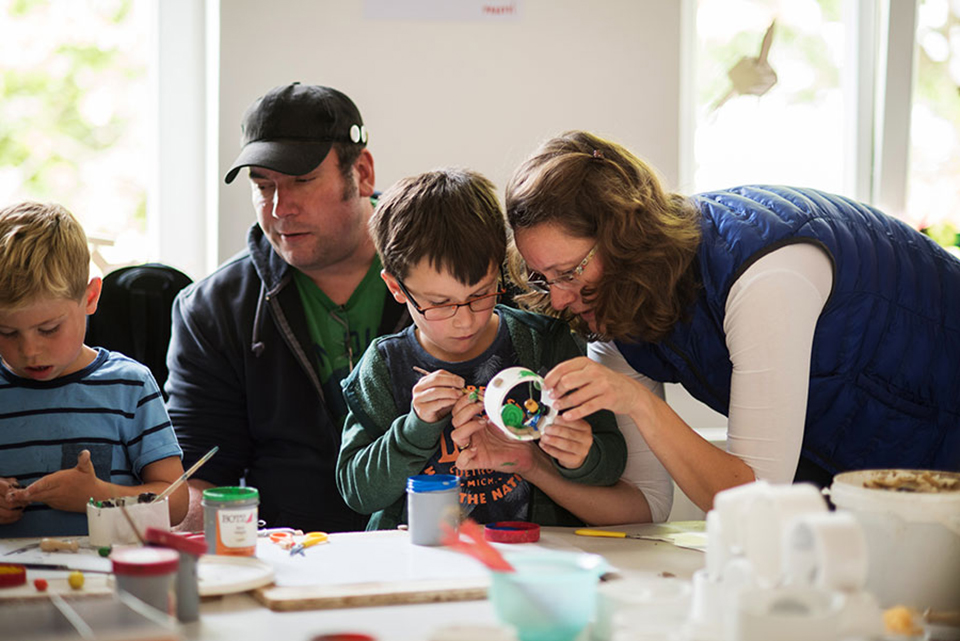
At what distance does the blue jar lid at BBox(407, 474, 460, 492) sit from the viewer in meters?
1.59

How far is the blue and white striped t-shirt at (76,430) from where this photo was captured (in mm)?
1836

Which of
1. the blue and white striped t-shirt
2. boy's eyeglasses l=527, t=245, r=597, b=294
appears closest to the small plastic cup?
boy's eyeglasses l=527, t=245, r=597, b=294

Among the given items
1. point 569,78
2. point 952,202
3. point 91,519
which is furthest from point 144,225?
point 952,202

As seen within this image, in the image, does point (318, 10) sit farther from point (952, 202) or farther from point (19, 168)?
point (952, 202)

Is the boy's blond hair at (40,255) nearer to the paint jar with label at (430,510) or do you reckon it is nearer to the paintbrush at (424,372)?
the paintbrush at (424,372)

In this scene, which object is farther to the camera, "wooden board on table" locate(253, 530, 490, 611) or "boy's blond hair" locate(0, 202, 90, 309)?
"boy's blond hair" locate(0, 202, 90, 309)

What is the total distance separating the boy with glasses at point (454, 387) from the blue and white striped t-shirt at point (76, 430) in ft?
1.29

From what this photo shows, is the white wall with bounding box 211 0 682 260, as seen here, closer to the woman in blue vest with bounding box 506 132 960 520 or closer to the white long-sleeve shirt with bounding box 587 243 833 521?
the woman in blue vest with bounding box 506 132 960 520

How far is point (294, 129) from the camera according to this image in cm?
230

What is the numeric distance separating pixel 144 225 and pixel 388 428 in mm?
1461

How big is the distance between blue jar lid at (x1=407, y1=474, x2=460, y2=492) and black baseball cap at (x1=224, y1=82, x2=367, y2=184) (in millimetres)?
926

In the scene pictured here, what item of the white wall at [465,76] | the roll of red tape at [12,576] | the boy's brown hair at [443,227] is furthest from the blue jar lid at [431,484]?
the white wall at [465,76]

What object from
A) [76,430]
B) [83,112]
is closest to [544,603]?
[76,430]

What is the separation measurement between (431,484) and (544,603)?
529 mm
